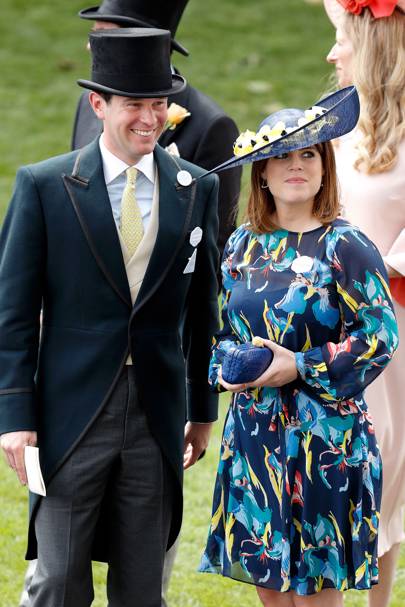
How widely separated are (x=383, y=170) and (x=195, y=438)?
1.18 metres

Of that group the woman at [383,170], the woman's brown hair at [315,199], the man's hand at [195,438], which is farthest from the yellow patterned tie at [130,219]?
the woman at [383,170]

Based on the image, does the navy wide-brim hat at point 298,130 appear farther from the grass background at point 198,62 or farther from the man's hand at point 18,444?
the grass background at point 198,62

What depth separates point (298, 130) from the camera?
396cm

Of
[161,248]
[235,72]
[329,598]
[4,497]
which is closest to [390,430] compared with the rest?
[329,598]

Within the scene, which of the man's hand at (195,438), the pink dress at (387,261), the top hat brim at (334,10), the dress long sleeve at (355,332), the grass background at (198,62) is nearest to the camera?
the dress long sleeve at (355,332)

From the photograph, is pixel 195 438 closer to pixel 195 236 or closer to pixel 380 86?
pixel 195 236

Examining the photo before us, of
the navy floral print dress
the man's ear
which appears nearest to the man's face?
the man's ear

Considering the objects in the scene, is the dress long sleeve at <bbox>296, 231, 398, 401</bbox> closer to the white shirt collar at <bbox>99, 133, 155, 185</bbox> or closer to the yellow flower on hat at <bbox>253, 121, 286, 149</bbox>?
the yellow flower on hat at <bbox>253, 121, 286, 149</bbox>

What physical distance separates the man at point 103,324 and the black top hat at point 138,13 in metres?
0.82

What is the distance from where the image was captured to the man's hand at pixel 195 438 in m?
4.54

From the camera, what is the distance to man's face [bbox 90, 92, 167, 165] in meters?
3.98

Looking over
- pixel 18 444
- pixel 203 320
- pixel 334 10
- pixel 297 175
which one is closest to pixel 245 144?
pixel 297 175

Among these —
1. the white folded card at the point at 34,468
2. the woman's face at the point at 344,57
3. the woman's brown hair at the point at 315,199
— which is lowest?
the white folded card at the point at 34,468

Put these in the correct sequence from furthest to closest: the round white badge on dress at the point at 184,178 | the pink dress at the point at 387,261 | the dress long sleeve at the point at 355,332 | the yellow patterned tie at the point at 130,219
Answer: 1. the pink dress at the point at 387,261
2. the round white badge on dress at the point at 184,178
3. the yellow patterned tie at the point at 130,219
4. the dress long sleeve at the point at 355,332
